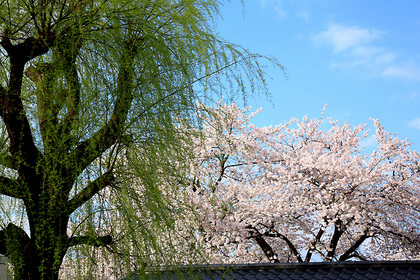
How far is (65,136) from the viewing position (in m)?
2.34

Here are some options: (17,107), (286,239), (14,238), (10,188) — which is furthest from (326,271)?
(17,107)

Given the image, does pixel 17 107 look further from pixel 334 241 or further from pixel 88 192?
pixel 334 241

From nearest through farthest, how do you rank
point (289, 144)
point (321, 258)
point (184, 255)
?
point (184, 255) → point (321, 258) → point (289, 144)

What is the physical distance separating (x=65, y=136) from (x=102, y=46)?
58cm

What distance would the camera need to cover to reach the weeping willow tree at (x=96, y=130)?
234 centimetres

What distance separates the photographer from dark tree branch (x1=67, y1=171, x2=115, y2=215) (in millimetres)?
2352

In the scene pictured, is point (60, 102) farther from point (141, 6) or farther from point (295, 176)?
point (295, 176)

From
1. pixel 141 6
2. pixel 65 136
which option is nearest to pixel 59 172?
pixel 65 136

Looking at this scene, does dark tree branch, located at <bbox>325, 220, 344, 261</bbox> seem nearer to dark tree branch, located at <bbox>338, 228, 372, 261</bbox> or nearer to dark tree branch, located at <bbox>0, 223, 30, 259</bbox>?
dark tree branch, located at <bbox>338, 228, 372, 261</bbox>

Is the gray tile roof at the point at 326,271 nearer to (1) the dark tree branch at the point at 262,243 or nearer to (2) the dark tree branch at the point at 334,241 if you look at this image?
(1) the dark tree branch at the point at 262,243

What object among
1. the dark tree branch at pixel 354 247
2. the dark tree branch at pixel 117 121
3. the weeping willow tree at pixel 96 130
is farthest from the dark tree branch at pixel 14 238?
the dark tree branch at pixel 354 247

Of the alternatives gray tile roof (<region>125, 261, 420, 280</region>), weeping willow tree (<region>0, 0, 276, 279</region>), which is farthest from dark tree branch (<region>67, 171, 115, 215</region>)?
gray tile roof (<region>125, 261, 420, 280</region>)

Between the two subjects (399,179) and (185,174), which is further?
(399,179)

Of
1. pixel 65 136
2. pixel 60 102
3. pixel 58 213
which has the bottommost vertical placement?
pixel 58 213
